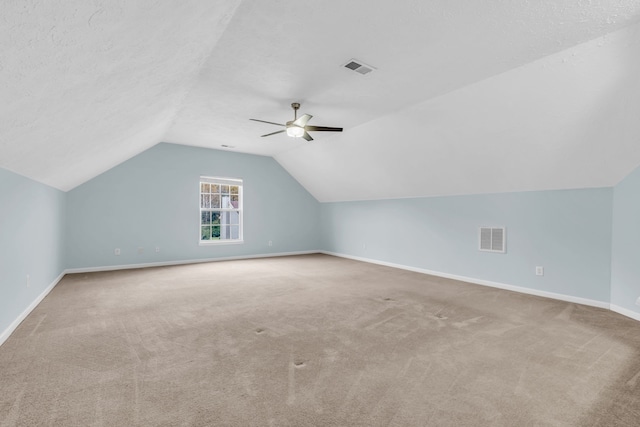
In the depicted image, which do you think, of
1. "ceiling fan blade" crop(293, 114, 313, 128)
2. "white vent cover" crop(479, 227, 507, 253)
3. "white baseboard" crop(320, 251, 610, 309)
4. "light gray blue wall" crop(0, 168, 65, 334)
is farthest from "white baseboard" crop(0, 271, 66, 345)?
"white vent cover" crop(479, 227, 507, 253)

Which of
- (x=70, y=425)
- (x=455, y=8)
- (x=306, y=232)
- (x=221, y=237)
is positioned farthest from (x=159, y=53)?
(x=306, y=232)

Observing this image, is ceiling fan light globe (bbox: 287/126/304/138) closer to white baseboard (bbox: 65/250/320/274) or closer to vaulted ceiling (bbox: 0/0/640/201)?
vaulted ceiling (bbox: 0/0/640/201)

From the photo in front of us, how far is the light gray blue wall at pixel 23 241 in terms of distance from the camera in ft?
8.90

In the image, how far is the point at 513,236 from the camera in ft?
14.8

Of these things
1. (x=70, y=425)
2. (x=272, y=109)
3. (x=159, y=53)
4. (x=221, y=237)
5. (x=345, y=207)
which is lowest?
(x=70, y=425)

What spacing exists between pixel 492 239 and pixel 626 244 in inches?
60.5

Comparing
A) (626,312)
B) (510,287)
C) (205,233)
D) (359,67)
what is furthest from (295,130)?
(626,312)

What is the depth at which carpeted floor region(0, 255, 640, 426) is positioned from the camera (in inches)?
67.4

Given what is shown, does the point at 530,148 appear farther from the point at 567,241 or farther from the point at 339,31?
the point at 339,31

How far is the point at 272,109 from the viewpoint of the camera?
4.35 m

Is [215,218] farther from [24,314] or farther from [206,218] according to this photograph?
[24,314]

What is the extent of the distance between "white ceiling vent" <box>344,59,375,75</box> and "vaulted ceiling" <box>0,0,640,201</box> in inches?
2.6

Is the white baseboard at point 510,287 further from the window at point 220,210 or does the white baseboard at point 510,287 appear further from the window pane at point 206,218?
the window pane at point 206,218

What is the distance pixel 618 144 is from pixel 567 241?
1338 mm
